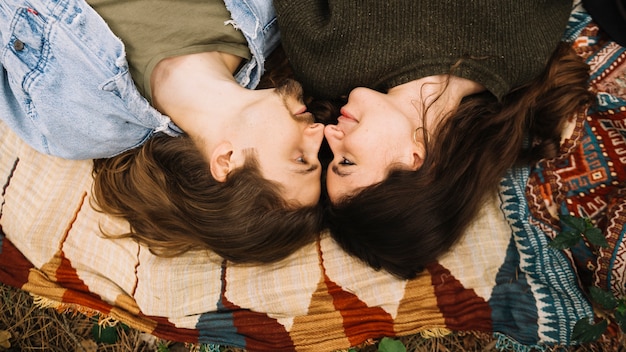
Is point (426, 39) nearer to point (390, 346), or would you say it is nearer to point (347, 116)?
point (347, 116)

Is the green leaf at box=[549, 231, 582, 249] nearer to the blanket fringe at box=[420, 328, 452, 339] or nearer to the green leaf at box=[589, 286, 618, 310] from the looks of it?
the green leaf at box=[589, 286, 618, 310]

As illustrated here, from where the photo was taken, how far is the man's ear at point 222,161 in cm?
223

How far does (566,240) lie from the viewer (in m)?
2.34

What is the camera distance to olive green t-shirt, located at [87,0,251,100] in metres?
2.41

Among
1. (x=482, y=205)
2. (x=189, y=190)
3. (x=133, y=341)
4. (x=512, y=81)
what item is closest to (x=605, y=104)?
(x=512, y=81)

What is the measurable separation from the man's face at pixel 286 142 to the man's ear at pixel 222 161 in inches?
3.5

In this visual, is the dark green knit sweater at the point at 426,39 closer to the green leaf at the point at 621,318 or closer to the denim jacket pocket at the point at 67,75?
the denim jacket pocket at the point at 67,75

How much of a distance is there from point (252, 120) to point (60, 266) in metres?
1.34

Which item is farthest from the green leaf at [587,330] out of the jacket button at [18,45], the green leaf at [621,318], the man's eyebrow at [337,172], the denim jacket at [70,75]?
the jacket button at [18,45]

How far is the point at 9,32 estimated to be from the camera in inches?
91.4

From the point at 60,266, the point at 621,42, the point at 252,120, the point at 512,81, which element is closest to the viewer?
the point at 252,120

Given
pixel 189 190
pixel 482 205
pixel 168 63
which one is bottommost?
pixel 482 205

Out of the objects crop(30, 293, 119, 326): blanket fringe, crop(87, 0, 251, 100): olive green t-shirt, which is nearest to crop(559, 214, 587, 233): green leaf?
crop(87, 0, 251, 100): olive green t-shirt

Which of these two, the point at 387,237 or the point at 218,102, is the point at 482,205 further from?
the point at 218,102
